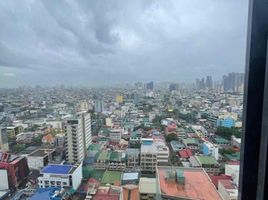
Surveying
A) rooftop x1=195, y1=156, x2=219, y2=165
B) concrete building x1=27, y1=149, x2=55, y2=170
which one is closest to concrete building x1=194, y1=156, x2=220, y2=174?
rooftop x1=195, y1=156, x2=219, y2=165

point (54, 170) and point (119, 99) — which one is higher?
point (119, 99)

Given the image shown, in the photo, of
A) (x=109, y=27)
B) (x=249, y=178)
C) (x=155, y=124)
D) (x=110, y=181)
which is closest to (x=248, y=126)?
(x=249, y=178)

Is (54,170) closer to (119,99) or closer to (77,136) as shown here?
(77,136)

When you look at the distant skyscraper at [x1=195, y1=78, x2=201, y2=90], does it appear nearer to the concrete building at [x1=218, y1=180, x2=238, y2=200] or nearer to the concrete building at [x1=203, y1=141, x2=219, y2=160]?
the concrete building at [x1=218, y1=180, x2=238, y2=200]

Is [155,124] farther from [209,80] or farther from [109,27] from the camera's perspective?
[109,27]

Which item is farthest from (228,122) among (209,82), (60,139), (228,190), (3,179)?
(60,139)

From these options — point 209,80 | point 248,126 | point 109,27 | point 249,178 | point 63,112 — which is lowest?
point 63,112
